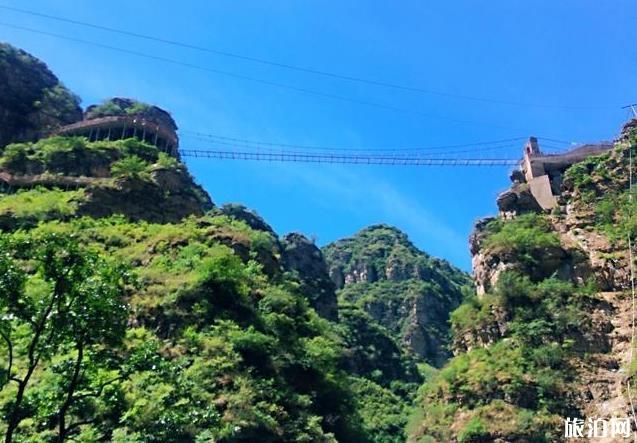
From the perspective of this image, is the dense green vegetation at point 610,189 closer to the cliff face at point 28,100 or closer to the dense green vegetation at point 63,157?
the dense green vegetation at point 63,157

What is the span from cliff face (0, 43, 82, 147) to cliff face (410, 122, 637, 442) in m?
40.9

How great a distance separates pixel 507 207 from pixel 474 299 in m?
9.60

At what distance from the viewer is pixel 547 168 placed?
50.3 meters

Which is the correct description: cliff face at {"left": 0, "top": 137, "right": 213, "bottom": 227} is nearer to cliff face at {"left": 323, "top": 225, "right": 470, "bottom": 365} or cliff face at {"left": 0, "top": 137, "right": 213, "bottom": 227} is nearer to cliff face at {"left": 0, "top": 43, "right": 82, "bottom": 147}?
cliff face at {"left": 0, "top": 43, "right": 82, "bottom": 147}

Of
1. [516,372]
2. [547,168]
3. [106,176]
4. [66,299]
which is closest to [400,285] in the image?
[547,168]

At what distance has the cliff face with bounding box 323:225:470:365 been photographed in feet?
282

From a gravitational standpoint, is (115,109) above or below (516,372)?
above

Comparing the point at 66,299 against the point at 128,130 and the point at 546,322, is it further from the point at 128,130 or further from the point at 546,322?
the point at 128,130

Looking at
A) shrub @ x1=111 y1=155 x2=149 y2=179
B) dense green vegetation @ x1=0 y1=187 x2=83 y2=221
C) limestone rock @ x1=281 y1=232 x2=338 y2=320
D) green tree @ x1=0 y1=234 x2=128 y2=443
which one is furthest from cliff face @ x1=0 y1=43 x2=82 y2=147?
green tree @ x1=0 y1=234 x2=128 y2=443

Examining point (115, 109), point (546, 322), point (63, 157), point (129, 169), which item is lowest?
point (546, 322)

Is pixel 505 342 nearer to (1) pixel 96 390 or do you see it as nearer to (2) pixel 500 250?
(2) pixel 500 250

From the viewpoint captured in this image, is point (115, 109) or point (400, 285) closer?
point (115, 109)

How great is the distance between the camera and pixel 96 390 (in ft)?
37.3

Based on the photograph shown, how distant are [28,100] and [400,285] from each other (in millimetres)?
60011
